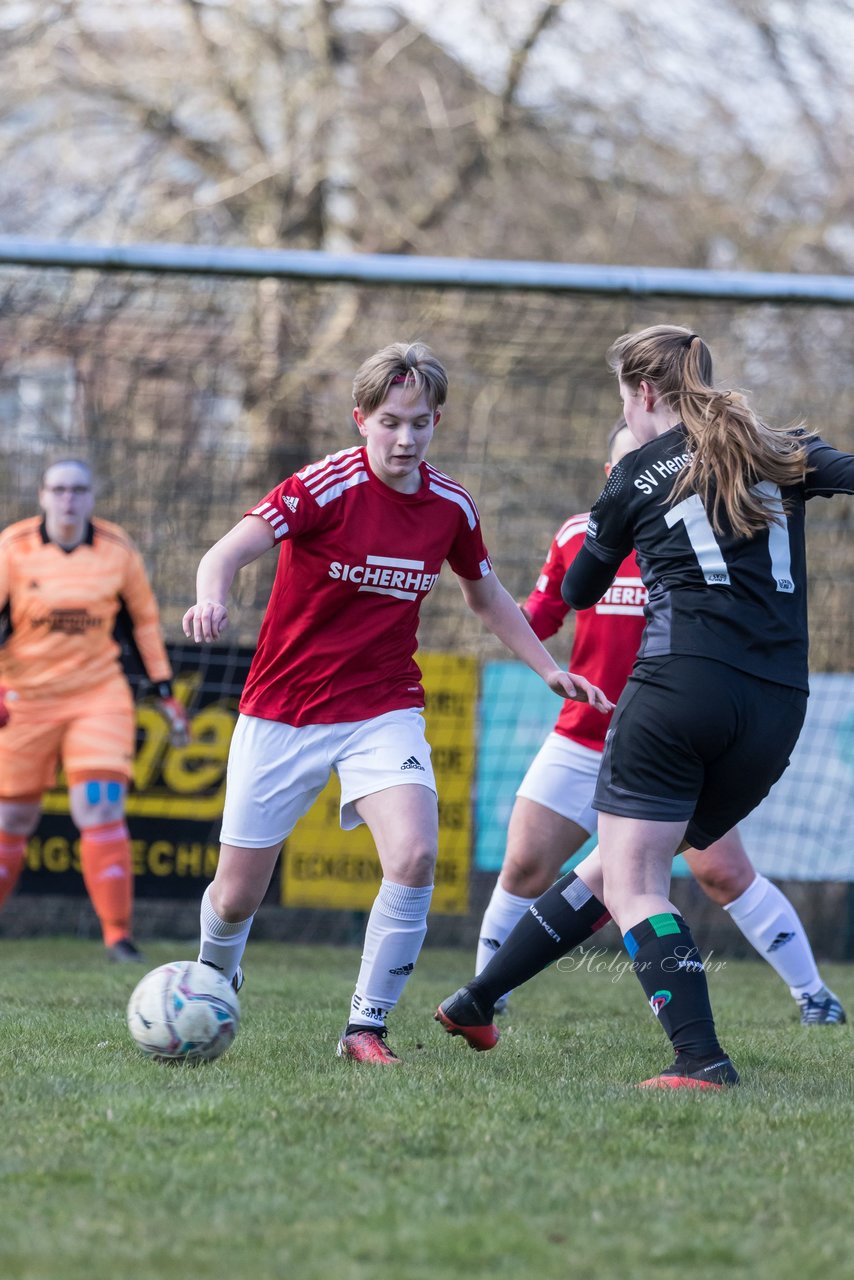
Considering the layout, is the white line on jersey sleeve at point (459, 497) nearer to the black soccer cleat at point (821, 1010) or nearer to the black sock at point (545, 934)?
the black sock at point (545, 934)

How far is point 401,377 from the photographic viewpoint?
462 centimetres

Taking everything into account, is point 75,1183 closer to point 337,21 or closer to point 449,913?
point 449,913

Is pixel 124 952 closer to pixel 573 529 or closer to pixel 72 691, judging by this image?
pixel 72 691

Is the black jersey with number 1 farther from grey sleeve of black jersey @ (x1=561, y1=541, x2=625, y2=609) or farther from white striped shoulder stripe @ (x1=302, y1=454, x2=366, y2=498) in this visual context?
white striped shoulder stripe @ (x1=302, y1=454, x2=366, y2=498)

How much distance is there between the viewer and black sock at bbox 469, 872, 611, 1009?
4605 millimetres

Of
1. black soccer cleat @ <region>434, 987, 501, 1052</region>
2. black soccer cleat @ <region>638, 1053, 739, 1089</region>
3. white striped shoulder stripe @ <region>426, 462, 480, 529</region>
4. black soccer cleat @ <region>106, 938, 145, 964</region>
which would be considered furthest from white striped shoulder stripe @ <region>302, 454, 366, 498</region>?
black soccer cleat @ <region>106, 938, 145, 964</region>

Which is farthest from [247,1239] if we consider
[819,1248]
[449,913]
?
[449,913]

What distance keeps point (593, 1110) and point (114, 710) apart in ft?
15.2

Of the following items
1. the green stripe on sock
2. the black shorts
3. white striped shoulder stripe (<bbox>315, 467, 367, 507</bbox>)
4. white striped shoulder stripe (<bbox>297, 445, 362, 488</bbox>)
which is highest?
white striped shoulder stripe (<bbox>297, 445, 362, 488</bbox>)

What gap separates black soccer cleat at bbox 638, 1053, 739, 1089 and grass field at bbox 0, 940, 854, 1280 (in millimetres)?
63

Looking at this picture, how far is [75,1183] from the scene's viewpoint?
10.1ft

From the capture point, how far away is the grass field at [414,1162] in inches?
105

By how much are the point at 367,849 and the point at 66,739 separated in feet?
7.38

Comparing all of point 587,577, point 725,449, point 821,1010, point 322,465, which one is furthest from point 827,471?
point 821,1010
